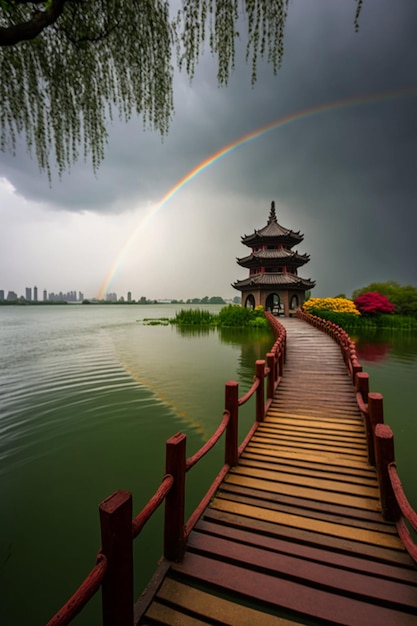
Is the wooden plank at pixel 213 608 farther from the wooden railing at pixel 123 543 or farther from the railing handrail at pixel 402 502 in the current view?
the railing handrail at pixel 402 502

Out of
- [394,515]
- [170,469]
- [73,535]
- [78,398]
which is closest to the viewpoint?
[170,469]

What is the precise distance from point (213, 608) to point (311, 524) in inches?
54.5

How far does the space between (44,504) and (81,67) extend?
5730mm

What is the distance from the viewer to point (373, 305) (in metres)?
30.0

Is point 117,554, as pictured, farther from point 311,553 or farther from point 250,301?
point 250,301

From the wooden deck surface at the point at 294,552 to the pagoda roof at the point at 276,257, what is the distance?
29.0 meters

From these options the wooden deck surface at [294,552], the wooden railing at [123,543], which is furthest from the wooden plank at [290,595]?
the wooden railing at [123,543]

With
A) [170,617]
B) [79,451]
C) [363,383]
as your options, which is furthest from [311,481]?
[79,451]

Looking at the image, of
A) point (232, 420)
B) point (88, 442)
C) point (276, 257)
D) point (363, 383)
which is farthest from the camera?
point (276, 257)

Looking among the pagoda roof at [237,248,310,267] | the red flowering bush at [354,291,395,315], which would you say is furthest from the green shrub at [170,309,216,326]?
the red flowering bush at [354,291,395,315]

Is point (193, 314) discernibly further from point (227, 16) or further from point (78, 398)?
point (227, 16)

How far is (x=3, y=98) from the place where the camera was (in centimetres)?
316

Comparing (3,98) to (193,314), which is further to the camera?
(193,314)

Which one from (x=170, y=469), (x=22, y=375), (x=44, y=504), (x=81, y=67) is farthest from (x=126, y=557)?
(x=22, y=375)
